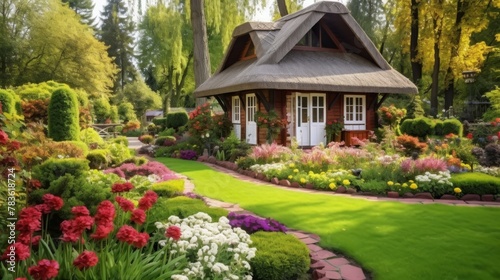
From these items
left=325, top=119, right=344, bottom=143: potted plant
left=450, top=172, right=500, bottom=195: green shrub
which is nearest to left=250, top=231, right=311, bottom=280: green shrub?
left=450, top=172, right=500, bottom=195: green shrub

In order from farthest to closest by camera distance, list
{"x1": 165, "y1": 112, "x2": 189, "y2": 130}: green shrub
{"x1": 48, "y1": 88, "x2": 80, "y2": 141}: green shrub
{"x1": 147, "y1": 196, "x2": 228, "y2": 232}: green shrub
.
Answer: {"x1": 165, "y1": 112, "x2": 189, "y2": 130}: green shrub → {"x1": 48, "y1": 88, "x2": 80, "y2": 141}: green shrub → {"x1": 147, "y1": 196, "x2": 228, "y2": 232}: green shrub

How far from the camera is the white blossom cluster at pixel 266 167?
33.4ft

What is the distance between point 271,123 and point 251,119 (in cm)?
256

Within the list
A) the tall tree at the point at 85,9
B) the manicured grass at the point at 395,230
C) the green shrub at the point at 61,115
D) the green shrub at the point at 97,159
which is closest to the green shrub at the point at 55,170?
the manicured grass at the point at 395,230

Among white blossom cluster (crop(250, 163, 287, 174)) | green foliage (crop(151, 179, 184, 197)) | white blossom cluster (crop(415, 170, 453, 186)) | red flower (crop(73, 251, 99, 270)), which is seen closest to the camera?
red flower (crop(73, 251, 99, 270))

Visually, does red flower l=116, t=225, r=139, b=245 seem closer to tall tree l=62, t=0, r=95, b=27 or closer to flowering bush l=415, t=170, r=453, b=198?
flowering bush l=415, t=170, r=453, b=198

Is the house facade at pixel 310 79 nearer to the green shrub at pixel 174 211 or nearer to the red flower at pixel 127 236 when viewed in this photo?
the green shrub at pixel 174 211

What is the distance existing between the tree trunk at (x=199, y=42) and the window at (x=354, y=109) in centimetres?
736

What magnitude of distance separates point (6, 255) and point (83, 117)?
43.2 ft

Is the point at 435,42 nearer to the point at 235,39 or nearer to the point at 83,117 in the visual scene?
the point at 235,39

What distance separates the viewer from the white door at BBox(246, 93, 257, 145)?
639 inches

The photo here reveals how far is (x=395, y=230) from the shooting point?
5500 millimetres

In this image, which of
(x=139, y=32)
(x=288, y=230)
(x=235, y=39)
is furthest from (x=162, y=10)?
(x=139, y=32)

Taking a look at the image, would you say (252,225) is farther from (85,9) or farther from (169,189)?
(85,9)
